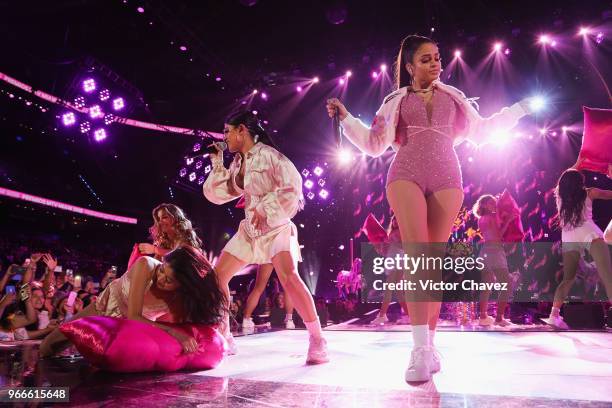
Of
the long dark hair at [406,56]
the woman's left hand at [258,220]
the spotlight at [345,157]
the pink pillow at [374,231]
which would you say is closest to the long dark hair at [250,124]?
the woman's left hand at [258,220]

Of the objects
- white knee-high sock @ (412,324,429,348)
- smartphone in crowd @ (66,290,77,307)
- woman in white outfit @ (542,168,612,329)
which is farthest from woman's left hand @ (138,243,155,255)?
woman in white outfit @ (542,168,612,329)

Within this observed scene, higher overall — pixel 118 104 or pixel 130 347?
pixel 118 104

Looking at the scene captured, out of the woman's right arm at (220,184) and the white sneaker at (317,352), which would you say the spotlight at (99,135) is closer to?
the woman's right arm at (220,184)

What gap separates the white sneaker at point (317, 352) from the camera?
2711 millimetres

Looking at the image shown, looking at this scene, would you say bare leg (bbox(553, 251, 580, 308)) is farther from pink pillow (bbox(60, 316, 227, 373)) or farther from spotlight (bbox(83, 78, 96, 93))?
spotlight (bbox(83, 78, 96, 93))

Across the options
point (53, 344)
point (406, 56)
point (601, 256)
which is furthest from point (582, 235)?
point (53, 344)

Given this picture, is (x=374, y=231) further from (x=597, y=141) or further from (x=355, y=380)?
(x=355, y=380)

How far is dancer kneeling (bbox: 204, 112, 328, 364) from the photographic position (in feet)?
9.62

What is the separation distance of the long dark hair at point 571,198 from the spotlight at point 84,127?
1315 centimetres

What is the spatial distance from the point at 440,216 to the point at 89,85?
41.3ft

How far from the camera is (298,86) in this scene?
42.2ft

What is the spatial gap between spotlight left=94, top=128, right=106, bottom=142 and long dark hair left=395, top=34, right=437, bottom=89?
1328cm

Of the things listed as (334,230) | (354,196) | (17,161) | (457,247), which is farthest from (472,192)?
(17,161)

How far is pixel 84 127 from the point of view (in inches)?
536
